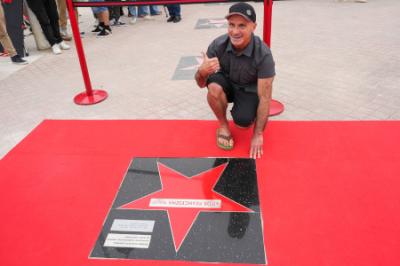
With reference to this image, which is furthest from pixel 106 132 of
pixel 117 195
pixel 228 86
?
pixel 228 86

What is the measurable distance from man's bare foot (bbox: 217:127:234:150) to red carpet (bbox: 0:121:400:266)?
6cm

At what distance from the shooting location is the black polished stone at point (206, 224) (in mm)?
1841

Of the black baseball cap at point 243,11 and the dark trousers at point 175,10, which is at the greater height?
the black baseball cap at point 243,11

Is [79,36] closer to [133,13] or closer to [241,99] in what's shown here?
[241,99]

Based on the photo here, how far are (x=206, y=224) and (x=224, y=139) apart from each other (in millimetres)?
878

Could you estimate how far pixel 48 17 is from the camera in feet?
18.8

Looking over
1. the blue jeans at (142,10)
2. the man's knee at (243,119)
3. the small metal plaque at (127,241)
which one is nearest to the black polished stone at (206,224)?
the small metal plaque at (127,241)

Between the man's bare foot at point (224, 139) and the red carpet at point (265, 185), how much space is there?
0.19ft

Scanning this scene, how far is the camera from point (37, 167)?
104 inches

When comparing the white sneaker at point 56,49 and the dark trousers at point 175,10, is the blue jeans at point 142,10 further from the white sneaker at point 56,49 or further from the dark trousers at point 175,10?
the white sneaker at point 56,49

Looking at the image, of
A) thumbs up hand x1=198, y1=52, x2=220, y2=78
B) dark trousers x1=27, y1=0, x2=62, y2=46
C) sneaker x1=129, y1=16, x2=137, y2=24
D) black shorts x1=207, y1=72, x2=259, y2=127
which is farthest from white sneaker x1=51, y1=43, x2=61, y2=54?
thumbs up hand x1=198, y1=52, x2=220, y2=78

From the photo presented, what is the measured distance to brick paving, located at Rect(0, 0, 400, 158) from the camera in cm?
345

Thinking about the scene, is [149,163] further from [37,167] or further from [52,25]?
[52,25]

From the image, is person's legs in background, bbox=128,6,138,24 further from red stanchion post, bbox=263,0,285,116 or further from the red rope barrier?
red stanchion post, bbox=263,0,285,116
